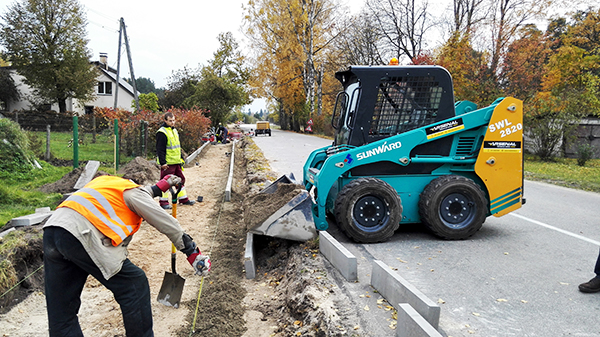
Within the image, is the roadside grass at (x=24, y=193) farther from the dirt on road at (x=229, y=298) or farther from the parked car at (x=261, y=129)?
the parked car at (x=261, y=129)

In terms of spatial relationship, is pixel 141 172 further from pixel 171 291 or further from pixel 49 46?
pixel 49 46

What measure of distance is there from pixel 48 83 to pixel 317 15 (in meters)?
23.2

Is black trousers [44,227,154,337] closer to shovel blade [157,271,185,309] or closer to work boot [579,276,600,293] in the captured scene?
shovel blade [157,271,185,309]

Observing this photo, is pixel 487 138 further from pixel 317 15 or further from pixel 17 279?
pixel 317 15

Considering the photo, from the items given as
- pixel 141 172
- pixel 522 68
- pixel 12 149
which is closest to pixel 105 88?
pixel 12 149

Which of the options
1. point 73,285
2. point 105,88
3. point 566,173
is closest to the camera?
point 73,285

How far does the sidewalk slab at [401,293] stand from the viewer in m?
3.41

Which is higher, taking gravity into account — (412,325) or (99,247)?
(99,247)

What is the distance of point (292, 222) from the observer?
5.43 m

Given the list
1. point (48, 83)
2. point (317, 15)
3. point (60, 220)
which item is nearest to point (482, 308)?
point (60, 220)

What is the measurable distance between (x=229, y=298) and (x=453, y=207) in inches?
135

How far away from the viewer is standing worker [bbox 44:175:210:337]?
2.86m

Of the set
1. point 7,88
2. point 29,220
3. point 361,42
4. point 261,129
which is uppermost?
point 361,42

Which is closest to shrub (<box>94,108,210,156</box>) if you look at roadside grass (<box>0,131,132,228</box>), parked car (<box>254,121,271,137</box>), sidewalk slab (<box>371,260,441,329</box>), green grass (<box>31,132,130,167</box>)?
green grass (<box>31,132,130,167</box>)
